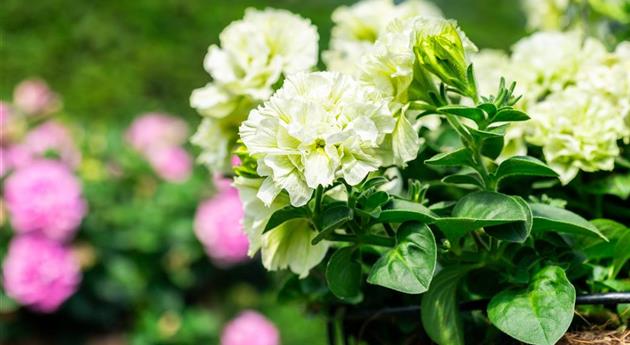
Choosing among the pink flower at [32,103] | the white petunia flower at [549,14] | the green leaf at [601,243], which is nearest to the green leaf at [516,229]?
the green leaf at [601,243]

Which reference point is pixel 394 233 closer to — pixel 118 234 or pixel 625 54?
pixel 625 54

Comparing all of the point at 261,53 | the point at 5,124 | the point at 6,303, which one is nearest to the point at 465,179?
the point at 261,53

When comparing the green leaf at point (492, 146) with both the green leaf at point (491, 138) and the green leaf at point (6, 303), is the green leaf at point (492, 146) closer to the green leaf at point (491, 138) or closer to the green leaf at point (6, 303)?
the green leaf at point (491, 138)

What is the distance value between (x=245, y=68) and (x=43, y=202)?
4.56 feet

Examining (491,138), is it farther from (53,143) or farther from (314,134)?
(53,143)

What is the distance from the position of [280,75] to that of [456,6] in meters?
4.03

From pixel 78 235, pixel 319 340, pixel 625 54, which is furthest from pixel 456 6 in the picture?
pixel 625 54

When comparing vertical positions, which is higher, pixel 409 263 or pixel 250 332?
pixel 409 263

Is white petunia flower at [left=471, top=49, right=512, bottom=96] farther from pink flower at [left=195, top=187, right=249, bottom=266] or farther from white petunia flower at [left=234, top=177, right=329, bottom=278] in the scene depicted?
pink flower at [left=195, top=187, right=249, bottom=266]

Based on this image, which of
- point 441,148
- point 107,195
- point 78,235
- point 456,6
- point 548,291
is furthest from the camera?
point 456,6

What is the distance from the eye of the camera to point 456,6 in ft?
15.0

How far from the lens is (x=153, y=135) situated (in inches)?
103

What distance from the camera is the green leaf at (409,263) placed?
53 centimetres

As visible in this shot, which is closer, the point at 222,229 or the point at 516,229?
the point at 516,229
